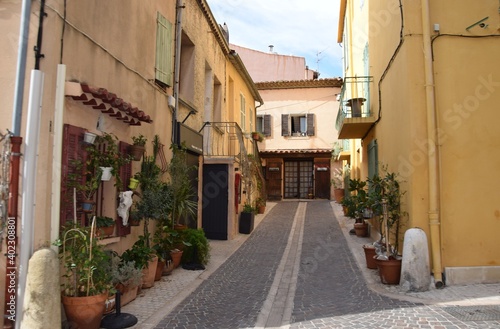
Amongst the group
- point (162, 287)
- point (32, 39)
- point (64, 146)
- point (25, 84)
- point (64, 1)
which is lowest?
point (162, 287)

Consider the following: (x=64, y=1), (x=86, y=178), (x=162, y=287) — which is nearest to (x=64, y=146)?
(x=86, y=178)

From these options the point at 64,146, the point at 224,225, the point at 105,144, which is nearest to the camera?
the point at 64,146

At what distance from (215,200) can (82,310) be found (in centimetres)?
745

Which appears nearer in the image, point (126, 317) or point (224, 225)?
point (126, 317)

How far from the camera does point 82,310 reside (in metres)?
4.61

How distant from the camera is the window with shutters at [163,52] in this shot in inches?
331

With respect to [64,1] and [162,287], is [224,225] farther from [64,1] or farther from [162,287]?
[64,1]

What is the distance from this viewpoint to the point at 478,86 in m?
6.89

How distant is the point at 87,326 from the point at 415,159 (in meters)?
5.49

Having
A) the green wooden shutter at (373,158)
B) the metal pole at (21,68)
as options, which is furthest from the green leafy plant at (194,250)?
the green wooden shutter at (373,158)

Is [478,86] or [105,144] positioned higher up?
[478,86]

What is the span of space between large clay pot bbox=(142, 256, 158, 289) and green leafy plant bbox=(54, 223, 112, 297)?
1.61 m

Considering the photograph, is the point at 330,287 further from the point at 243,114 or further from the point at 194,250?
the point at 243,114

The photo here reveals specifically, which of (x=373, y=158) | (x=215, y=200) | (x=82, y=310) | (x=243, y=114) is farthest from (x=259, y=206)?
(x=82, y=310)
